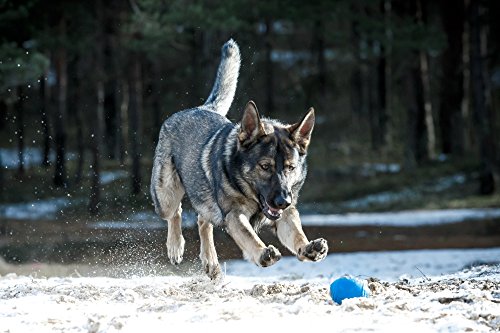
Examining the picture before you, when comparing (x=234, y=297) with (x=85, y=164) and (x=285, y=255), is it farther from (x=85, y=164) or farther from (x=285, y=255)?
(x=85, y=164)

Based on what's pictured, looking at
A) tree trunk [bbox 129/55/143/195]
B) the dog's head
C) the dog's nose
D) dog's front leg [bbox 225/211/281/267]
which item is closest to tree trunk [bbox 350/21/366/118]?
tree trunk [bbox 129/55/143/195]

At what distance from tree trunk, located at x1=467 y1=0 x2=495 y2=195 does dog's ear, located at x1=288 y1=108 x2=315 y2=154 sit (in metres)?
20.2

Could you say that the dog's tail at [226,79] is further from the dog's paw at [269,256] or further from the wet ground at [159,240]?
the wet ground at [159,240]

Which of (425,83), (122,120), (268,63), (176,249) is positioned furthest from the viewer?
(122,120)

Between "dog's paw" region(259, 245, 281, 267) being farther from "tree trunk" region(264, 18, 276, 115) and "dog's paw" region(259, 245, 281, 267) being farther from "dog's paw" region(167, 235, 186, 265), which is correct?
"tree trunk" region(264, 18, 276, 115)

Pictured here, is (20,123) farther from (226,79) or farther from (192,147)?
(192,147)

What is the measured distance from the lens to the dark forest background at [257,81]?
27781 mm

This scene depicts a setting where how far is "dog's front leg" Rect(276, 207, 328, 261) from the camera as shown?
766cm

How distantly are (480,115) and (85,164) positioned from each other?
2081 centimetres

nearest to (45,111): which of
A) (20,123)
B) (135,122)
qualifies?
(20,123)

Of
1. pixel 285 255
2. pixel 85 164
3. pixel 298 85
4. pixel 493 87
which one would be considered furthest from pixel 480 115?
pixel 85 164

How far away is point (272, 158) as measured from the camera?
838 cm

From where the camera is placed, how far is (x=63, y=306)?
7.61m

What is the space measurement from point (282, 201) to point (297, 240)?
431mm
